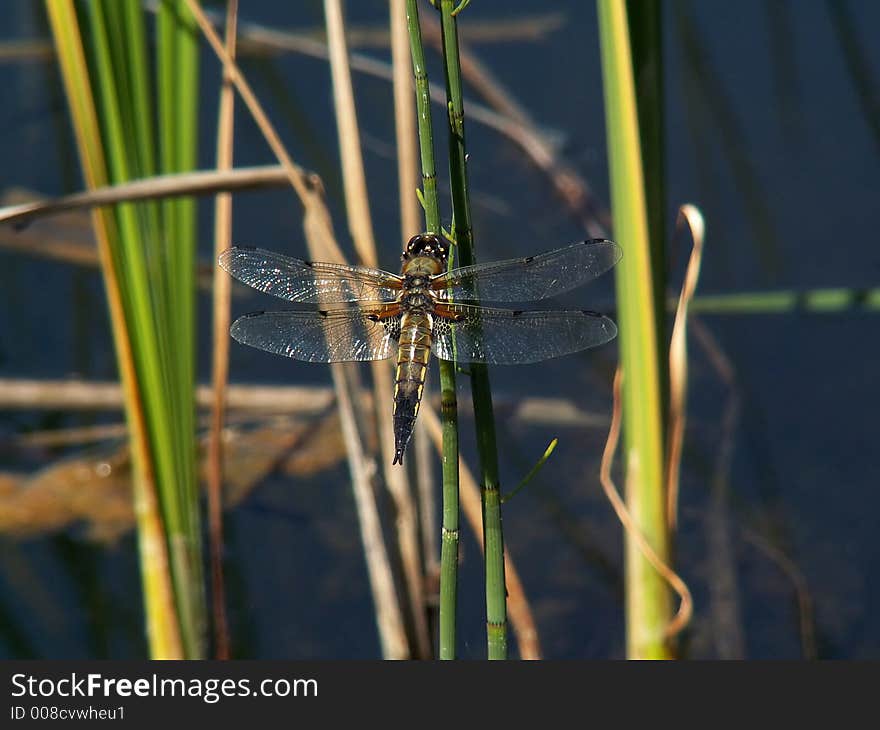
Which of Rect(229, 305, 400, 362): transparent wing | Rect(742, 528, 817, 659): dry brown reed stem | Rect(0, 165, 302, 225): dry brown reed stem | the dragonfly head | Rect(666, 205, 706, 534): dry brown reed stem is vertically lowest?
Rect(742, 528, 817, 659): dry brown reed stem

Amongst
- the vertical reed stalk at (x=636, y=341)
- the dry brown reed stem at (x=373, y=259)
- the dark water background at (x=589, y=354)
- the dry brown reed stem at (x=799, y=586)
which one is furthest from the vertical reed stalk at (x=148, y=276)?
the dry brown reed stem at (x=799, y=586)

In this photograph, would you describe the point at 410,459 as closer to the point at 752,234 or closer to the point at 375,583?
the point at 375,583

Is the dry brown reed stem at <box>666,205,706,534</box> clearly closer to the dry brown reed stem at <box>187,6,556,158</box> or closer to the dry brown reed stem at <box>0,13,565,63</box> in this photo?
the dry brown reed stem at <box>187,6,556,158</box>

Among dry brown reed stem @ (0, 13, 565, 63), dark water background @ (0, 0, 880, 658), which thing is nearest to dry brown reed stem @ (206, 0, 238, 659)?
dark water background @ (0, 0, 880, 658)

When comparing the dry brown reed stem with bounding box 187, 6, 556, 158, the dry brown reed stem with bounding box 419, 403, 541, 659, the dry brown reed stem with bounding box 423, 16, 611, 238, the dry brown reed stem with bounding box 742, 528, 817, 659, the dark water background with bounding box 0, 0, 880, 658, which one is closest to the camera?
the dry brown reed stem with bounding box 419, 403, 541, 659

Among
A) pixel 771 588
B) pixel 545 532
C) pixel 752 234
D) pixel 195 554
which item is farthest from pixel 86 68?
pixel 752 234

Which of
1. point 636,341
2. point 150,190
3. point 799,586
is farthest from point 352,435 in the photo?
point 799,586

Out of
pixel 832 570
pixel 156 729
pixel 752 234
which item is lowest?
pixel 156 729

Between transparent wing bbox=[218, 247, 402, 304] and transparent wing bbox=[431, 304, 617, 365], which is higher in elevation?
transparent wing bbox=[218, 247, 402, 304]
